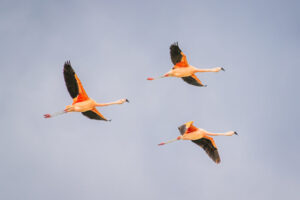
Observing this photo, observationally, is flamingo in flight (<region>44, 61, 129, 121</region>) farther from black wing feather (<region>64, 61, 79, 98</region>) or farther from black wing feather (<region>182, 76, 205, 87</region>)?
black wing feather (<region>182, 76, 205, 87</region>)

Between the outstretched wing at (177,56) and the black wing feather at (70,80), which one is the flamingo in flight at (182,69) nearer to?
the outstretched wing at (177,56)

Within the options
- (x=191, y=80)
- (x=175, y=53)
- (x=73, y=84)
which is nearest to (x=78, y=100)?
(x=73, y=84)

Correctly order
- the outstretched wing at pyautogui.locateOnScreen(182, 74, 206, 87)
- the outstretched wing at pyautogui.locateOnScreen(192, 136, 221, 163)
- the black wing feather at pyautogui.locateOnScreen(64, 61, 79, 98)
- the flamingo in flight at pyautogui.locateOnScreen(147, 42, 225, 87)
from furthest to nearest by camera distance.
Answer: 1. the outstretched wing at pyautogui.locateOnScreen(182, 74, 206, 87)
2. the flamingo in flight at pyautogui.locateOnScreen(147, 42, 225, 87)
3. the outstretched wing at pyautogui.locateOnScreen(192, 136, 221, 163)
4. the black wing feather at pyautogui.locateOnScreen(64, 61, 79, 98)

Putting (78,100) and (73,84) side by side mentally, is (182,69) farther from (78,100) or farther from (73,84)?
(73,84)

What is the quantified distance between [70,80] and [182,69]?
7679 millimetres

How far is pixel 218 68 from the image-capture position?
169 feet

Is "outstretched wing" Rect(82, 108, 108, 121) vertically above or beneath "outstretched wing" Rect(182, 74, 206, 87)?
beneath

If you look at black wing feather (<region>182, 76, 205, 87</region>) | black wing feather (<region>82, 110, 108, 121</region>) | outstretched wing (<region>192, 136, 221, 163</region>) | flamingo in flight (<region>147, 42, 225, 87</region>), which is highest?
flamingo in flight (<region>147, 42, 225, 87</region>)

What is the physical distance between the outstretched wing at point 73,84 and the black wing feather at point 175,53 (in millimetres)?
6110

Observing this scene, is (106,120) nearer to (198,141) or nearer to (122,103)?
(122,103)

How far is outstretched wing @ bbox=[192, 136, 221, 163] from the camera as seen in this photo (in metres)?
48.1

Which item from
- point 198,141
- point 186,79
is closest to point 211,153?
point 198,141

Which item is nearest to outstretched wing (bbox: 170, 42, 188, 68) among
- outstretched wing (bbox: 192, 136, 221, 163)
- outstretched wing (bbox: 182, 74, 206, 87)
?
outstretched wing (bbox: 182, 74, 206, 87)

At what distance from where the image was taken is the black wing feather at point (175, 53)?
4912 cm
